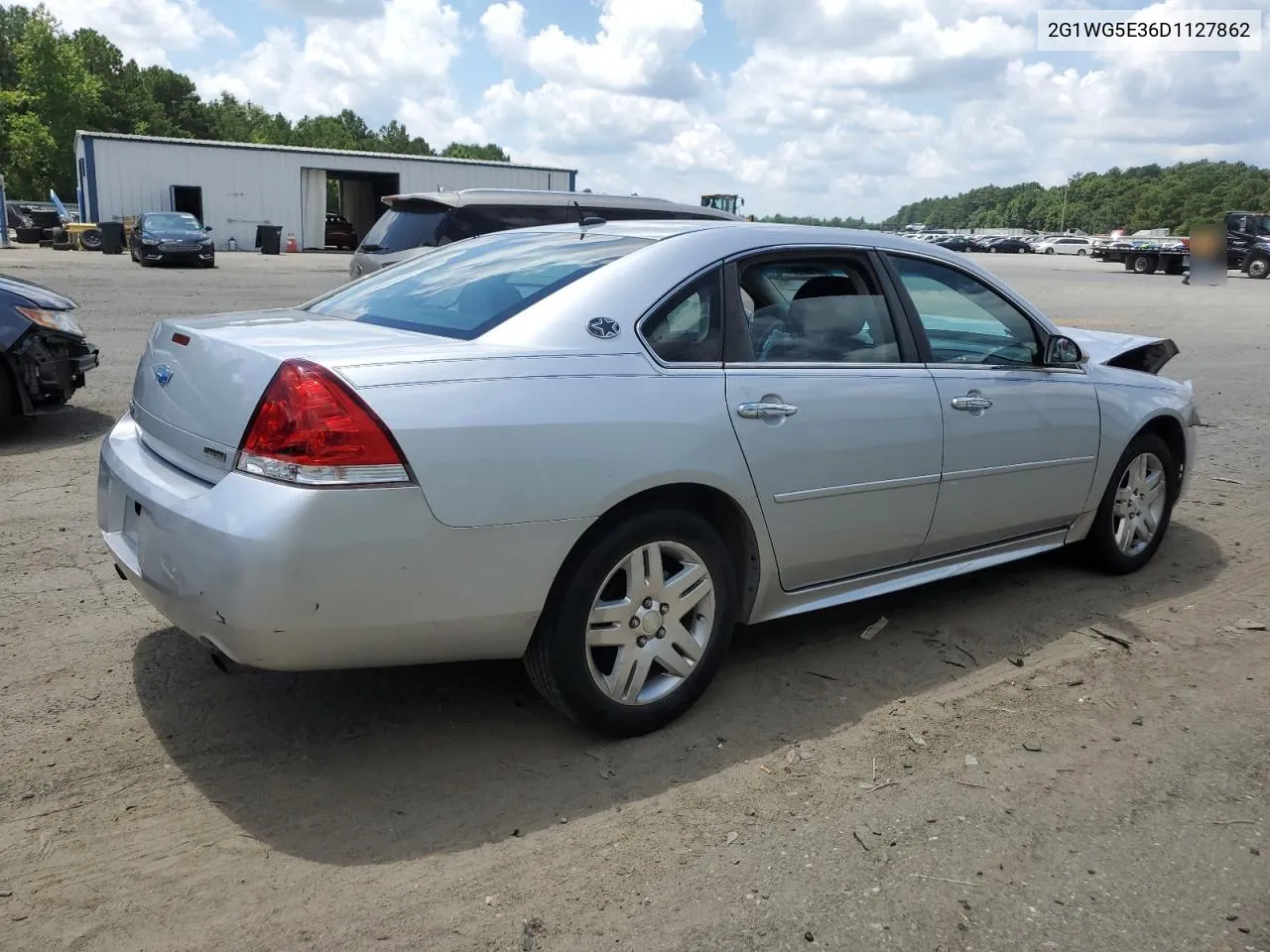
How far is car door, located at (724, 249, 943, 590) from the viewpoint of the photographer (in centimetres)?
354

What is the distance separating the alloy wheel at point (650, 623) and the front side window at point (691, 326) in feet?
2.04

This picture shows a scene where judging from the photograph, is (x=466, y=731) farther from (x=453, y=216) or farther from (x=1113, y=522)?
(x=453, y=216)

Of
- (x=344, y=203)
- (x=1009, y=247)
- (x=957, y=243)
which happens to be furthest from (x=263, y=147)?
(x=1009, y=247)

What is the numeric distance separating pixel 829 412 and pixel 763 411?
32cm

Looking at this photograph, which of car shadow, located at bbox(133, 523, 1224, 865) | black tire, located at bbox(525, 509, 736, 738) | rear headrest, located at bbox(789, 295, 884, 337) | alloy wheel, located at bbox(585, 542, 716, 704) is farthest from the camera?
rear headrest, located at bbox(789, 295, 884, 337)

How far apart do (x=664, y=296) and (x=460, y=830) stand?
1.73 meters

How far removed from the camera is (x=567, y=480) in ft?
9.87

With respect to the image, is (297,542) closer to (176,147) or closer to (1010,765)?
(1010,765)

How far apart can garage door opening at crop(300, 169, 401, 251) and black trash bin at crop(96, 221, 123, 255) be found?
32.7ft

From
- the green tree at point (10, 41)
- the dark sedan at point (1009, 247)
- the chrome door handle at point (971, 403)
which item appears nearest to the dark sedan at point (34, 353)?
the chrome door handle at point (971, 403)

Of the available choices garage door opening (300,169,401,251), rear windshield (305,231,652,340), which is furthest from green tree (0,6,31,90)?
rear windshield (305,231,652,340)

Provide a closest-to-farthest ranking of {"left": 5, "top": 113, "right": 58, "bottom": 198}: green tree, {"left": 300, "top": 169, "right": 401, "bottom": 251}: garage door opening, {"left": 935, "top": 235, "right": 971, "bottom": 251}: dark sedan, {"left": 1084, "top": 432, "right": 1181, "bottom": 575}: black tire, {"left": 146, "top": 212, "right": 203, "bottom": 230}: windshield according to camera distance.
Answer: {"left": 1084, "top": 432, "right": 1181, "bottom": 575}: black tire → {"left": 146, "top": 212, "right": 203, "bottom": 230}: windshield → {"left": 300, "top": 169, "right": 401, "bottom": 251}: garage door opening → {"left": 5, "top": 113, "right": 58, "bottom": 198}: green tree → {"left": 935, "top": 235, "right": 971, "bottom": 251}: dark sedan

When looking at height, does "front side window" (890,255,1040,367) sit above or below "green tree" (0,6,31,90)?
below

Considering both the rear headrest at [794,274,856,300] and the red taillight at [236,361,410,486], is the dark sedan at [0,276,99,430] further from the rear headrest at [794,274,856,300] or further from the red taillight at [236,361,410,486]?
the rear headrest at [794,274,856,300]
